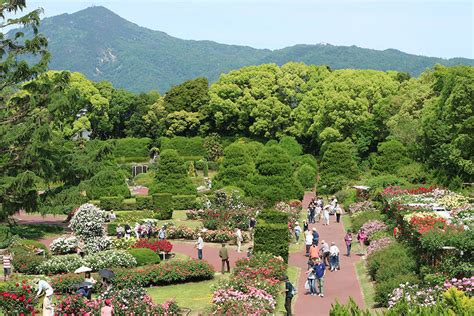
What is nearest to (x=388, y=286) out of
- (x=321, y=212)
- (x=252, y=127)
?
(x=321, y=212)

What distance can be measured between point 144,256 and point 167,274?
3.71m

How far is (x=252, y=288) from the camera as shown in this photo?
22.7 meters

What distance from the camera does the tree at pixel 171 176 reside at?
49719 millimetres

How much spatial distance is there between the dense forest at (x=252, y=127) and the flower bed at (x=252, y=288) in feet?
46.9

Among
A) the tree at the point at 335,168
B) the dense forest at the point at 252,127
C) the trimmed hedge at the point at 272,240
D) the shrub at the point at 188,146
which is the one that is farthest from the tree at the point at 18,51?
the shrub at the point at 188,146

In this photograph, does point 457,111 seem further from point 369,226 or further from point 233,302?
point 233,302

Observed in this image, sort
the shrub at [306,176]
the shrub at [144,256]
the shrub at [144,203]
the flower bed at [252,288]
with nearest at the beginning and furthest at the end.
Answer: the flower bed at [252,288] < the shrub at [144,256] < the shrub at [144,203] < the shrub at [306,176]

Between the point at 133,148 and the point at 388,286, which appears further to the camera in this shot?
the point at 133,148

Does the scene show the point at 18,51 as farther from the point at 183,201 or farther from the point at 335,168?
the point at 335,168

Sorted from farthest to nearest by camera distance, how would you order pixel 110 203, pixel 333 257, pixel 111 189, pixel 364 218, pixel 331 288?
pixel 111 189 → pixel 110 203 → pixel 364 218 → pixel 333 257 → pixel 331 288

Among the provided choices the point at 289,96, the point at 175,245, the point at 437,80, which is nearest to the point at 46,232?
the point at 175,245

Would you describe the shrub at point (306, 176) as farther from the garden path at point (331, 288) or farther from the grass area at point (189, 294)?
the grass area at point (189, 294)

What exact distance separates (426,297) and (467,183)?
25023mm

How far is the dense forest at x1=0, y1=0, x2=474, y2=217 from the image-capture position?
39.5m
